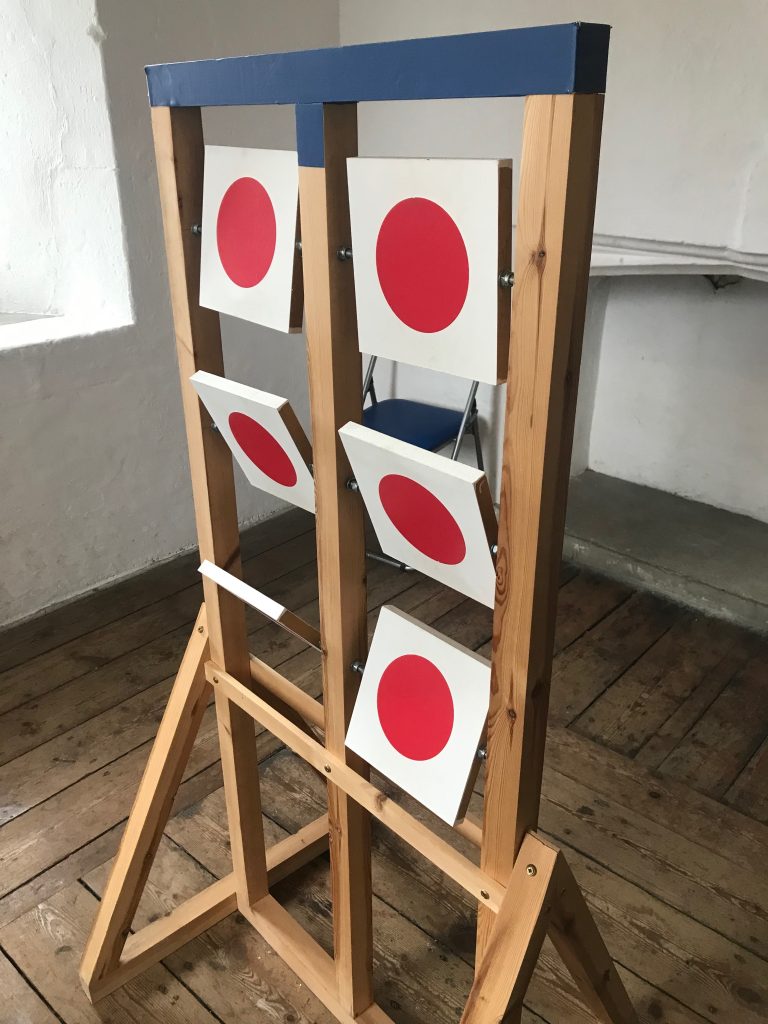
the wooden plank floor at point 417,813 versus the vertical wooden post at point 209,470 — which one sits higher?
the vertical wooden post at point 209,470

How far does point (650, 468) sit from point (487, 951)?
2.39 m

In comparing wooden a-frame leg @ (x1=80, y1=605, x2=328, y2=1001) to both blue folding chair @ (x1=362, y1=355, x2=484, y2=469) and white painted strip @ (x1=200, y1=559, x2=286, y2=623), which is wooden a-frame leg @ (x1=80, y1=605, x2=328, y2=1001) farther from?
blue folding chair @ (x1=362, y1=355, x2=484, y2=469)

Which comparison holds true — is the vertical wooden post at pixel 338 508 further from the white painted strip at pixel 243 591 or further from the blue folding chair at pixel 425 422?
the blue folding chair at pixel 425 422

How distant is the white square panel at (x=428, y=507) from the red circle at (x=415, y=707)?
0.13 metres

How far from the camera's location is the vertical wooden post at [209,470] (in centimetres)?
114

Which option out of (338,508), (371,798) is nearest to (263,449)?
(338,508)

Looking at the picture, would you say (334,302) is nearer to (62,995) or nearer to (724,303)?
(62,995)

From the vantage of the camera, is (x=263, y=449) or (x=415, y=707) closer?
(x=415, y=707)

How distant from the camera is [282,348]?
310 centimetres

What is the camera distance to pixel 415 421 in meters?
2.80

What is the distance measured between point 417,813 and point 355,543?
1026mm

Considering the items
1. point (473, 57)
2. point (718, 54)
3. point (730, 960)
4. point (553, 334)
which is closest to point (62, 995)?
point (730, 960)

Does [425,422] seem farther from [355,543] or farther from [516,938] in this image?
[516,938]

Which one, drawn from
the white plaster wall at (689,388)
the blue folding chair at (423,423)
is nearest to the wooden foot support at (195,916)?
the blue folding chair at (423,423)
